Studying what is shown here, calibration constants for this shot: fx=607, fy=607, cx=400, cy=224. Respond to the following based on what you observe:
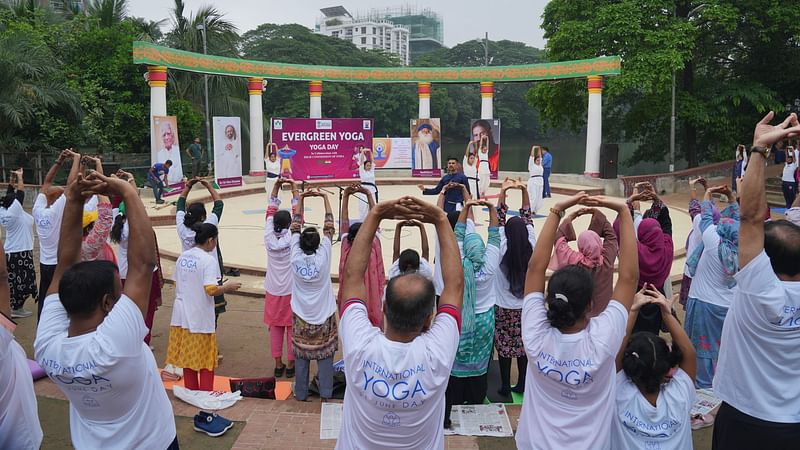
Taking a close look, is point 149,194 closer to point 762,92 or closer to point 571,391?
point 571,391

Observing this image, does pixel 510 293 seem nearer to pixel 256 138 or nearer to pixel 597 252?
pixel 597 252

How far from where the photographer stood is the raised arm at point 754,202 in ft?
7.70

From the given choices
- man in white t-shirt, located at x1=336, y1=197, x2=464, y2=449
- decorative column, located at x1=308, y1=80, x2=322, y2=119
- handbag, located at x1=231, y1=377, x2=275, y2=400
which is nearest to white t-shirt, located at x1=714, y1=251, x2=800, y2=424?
man in white t-shirt, located at x1=336, y1=197, x2=464, y2=449

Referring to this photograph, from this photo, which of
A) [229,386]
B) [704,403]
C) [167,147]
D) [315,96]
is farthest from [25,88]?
[704,403]

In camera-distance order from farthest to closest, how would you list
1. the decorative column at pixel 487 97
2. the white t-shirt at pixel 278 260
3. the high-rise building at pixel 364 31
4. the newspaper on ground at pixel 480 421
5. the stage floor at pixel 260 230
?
the high-rise building at pixel 364 31
the decorative column at pixel 487 97
the stage floor at pixel 260 230
the white t-shirt at pixel 278 260
the newspaper on ground at pixel 480 421

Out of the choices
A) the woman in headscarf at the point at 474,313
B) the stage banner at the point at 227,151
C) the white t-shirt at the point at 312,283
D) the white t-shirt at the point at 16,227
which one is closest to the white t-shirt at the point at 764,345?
the woman in headscarf at the point at 474,313

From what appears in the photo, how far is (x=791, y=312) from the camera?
2344 mm

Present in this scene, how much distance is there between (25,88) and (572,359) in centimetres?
1708

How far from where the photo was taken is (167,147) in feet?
51.2

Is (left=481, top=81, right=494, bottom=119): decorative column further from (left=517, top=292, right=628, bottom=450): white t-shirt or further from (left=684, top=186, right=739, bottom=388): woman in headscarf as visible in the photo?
(left=517, top=292, right=628, bottom=450): white t-shirt

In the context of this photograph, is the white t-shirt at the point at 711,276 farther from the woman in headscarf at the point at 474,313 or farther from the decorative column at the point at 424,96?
the decorative column at the point at 424,96

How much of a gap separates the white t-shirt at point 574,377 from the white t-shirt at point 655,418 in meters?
0.14

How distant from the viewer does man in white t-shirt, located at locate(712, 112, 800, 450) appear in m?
2.35

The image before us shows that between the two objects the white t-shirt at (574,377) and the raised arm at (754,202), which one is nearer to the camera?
the white t-shirt at (574,377)
